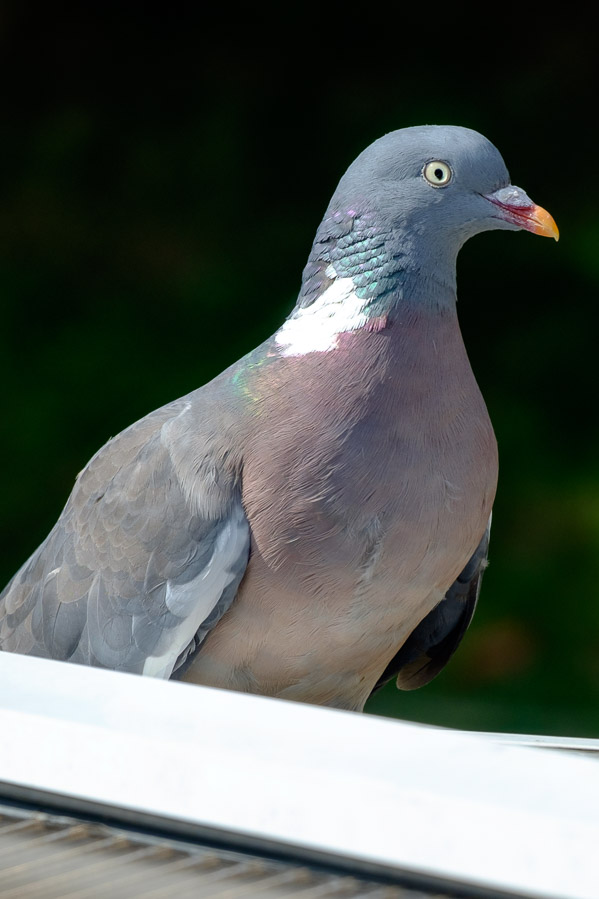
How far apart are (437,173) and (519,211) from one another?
12 cm

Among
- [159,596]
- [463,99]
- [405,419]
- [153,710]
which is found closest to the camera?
[153,710]

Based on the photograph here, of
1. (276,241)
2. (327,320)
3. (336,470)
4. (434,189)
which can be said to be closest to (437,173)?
(434,189)

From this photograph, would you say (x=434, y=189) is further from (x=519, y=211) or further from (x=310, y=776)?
(x=310, y=776)

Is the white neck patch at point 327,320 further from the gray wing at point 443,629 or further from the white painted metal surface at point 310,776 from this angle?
the white painted metal surface at point 310,776

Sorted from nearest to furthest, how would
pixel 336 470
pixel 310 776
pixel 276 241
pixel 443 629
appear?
pixel 310 776, pixel 336 470, pixel 443 629, pixel 276 241

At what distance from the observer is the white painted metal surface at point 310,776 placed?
488 mm

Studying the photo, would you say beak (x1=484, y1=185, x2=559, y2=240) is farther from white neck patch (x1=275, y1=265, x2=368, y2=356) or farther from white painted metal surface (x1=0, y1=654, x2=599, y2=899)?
white painted metal surface (x1=0, y1=654, x2=599, y2=899)

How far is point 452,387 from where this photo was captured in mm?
1475

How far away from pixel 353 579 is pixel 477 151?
56 cm

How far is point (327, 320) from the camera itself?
1502 millimetres

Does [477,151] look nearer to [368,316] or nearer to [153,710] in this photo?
[368,316]

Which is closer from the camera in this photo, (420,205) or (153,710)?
(153,710)

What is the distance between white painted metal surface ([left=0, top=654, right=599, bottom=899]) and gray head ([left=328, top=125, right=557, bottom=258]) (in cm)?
97

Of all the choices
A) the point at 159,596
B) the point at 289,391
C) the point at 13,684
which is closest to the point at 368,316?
the point at 289,391
